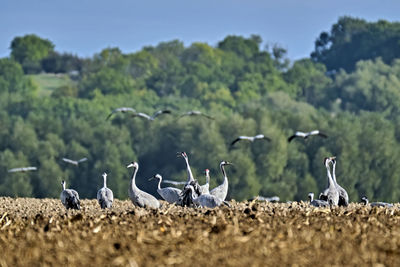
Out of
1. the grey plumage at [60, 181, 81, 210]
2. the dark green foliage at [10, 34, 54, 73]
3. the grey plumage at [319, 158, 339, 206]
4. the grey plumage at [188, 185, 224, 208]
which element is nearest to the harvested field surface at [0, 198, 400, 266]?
the grey plumage at [188, 185, 224, 208]

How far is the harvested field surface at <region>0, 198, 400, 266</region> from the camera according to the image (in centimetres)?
1206

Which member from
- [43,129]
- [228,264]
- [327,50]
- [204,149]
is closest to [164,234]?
[228,264]

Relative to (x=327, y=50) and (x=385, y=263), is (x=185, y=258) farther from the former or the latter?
(x=327, y=50)

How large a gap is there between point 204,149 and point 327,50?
328ft

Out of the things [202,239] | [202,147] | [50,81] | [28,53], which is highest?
[28,53]

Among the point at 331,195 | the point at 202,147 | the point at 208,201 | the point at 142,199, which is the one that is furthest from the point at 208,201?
the point at 202,147

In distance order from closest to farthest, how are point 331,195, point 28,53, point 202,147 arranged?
point 331,195 → point 202,147 → point 28,53

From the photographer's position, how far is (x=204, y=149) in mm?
80938

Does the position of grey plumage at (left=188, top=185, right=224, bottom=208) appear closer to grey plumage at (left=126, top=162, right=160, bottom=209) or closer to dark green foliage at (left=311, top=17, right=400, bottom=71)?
grey plumage at (left=126, top=162, right=160, bottom=209)

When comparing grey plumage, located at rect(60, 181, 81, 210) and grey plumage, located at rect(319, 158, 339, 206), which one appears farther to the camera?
grey plumage, located at rect(319, 158, 339, 206)

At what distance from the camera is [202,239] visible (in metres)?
13.4

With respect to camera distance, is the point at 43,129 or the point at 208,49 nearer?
the point at 43,129

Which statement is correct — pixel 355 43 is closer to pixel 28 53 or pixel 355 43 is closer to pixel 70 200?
pixel 28 53

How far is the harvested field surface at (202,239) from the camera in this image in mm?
12062
